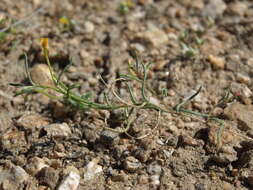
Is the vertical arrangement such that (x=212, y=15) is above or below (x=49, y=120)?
above

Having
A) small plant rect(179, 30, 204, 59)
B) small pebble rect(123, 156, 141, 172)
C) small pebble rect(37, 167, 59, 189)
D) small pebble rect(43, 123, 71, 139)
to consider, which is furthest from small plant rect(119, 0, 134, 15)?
small pebble rect(37, 167, 59, 189)

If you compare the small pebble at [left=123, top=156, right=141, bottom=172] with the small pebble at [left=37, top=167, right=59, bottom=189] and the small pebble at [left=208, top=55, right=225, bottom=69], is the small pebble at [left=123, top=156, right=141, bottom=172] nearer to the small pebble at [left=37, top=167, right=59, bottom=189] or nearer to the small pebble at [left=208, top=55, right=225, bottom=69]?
the small pebble at [left=37, top=167, right=59, bottom=189]

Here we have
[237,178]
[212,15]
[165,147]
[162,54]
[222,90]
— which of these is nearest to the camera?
[237,178]

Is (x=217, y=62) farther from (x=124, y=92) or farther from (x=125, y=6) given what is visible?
(x=125, y=6)

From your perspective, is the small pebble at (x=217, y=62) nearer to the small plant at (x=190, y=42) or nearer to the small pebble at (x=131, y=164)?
the small plant at (x=190, y=42)

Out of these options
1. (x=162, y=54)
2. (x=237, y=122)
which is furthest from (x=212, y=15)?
(x=237, y=122)

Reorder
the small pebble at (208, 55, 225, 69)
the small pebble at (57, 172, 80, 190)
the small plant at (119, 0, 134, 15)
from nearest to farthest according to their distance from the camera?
the small pebble at (57, 172, 80, 190), the small pebble at (208, 55, 225, 69), the small plant at (119, 0, 134, 15)

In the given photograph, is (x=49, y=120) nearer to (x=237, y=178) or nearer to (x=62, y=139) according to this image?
(x=62, y=139)

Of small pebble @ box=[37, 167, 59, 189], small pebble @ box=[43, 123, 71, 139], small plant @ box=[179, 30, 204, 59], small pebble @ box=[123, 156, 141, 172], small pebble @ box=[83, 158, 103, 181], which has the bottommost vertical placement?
small pebble @ box=[37, 167, 59, 189]

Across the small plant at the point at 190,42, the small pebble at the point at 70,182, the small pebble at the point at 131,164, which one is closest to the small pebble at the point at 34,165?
the small pebble at the point at 70,182
